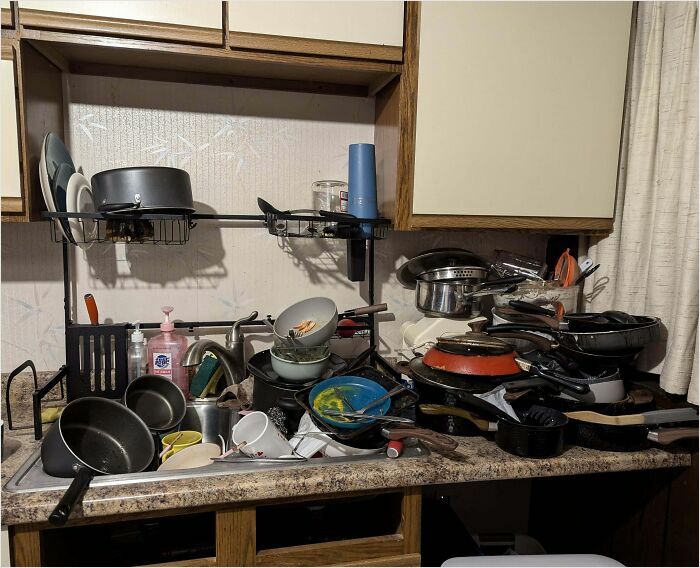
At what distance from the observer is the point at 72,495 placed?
100 cm

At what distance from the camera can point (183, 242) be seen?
5.28ft

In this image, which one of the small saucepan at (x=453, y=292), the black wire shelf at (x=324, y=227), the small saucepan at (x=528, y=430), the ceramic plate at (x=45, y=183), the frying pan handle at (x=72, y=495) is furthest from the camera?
the small saucepan at (x=453, y=292)

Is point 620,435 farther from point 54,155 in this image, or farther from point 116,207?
point 54,155

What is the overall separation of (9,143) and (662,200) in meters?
1.67

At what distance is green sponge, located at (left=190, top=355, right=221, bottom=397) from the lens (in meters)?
1.55

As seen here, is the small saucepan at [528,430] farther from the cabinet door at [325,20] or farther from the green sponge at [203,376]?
the cabinet door at [325,20]

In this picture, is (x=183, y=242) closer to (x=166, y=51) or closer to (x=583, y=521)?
(x=166, y=51)

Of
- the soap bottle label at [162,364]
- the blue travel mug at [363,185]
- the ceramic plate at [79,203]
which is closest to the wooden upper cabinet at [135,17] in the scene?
the ceramic plate at [79,203]

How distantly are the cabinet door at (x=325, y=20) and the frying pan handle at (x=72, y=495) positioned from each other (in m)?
1.09

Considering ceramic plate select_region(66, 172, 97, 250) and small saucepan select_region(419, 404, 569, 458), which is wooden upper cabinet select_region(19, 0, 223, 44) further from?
small saucepan select_region(419, 404, 569, 458)

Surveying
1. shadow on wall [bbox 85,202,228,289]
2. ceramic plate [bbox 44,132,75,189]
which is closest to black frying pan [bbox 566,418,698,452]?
shadow on wall [bbox 85,202,228,289]

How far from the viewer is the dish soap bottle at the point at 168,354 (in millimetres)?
1537

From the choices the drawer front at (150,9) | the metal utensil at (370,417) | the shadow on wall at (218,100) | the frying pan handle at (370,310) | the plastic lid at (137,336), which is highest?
the drawer front at (150,9)

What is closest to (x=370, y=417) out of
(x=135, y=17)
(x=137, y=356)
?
(x=137, y=356)
